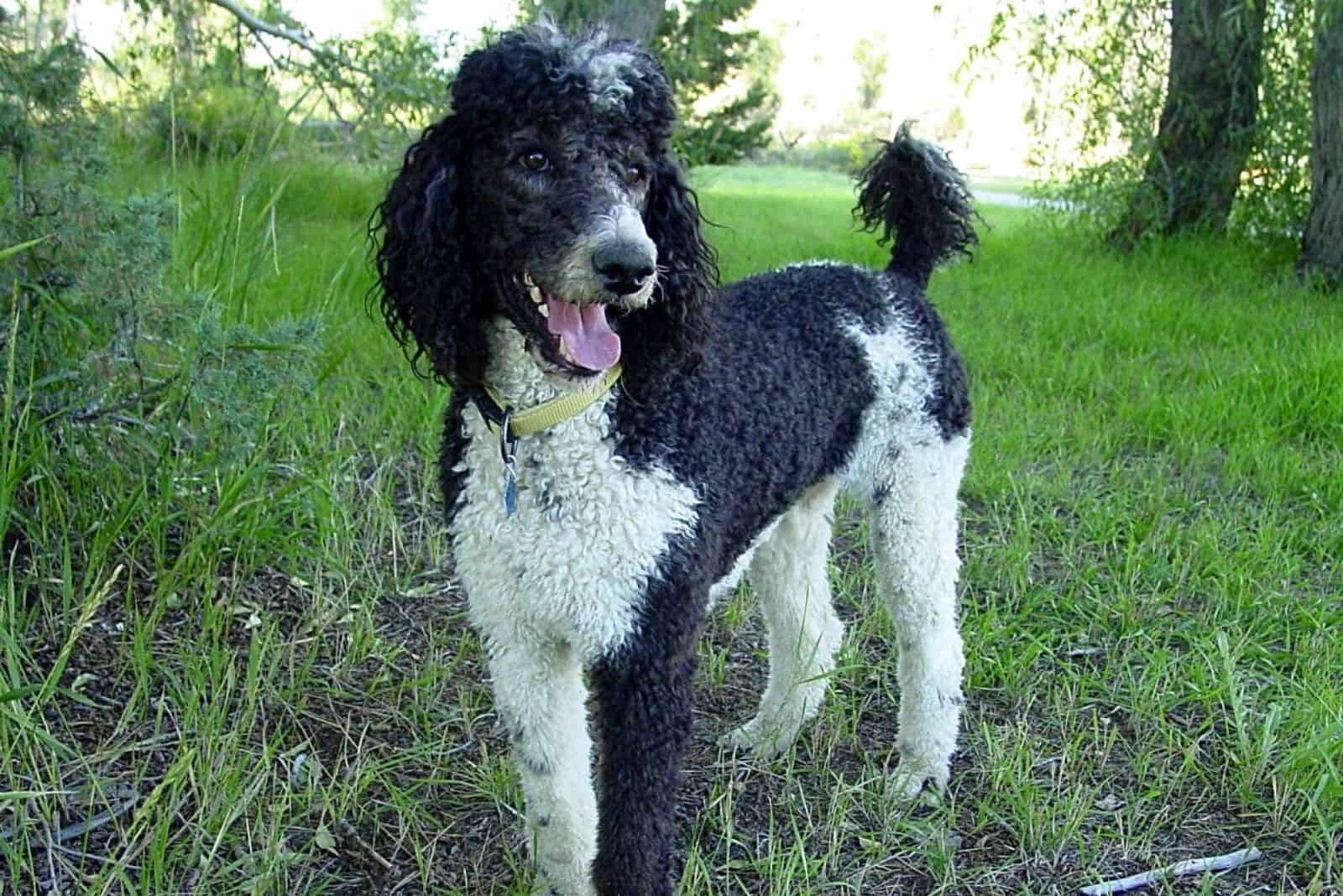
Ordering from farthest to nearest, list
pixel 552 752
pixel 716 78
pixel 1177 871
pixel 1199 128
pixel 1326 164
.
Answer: pixel 716 78, pixel 1199 128, pixel 1326 164, pixel 1177 871, pixel 552 752

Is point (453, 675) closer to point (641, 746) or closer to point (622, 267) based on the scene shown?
point (641, 746)

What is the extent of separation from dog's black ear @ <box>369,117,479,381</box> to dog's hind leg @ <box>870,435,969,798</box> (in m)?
1.23

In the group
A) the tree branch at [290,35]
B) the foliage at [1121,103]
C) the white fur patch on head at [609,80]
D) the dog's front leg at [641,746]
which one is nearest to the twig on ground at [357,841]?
the dog's front leg at [641,746]

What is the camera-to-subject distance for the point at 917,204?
314cm

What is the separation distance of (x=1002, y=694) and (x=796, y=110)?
28047 millimetres

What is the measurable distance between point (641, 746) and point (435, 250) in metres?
1.00

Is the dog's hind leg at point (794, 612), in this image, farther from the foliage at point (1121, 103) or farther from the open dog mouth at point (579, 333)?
the foliage at point (1121, 103)

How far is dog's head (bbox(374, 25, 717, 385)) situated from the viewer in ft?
6.71

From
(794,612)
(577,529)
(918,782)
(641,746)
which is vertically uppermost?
(577,529)

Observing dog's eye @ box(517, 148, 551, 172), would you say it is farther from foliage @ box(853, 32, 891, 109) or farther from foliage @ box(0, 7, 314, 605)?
foliage @ box(853, 32, 891, 109)

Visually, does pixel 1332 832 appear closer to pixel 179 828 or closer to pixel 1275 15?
pixel 179 828

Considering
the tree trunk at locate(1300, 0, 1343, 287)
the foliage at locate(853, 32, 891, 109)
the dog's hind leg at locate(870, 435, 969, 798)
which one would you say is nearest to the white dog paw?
the dog's hind leg at locate(870, 435, 969, 798)

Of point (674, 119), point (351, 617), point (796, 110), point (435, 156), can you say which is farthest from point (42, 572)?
point (796, 110)

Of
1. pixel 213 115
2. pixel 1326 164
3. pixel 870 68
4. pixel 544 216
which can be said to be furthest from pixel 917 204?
pixel 870 68
